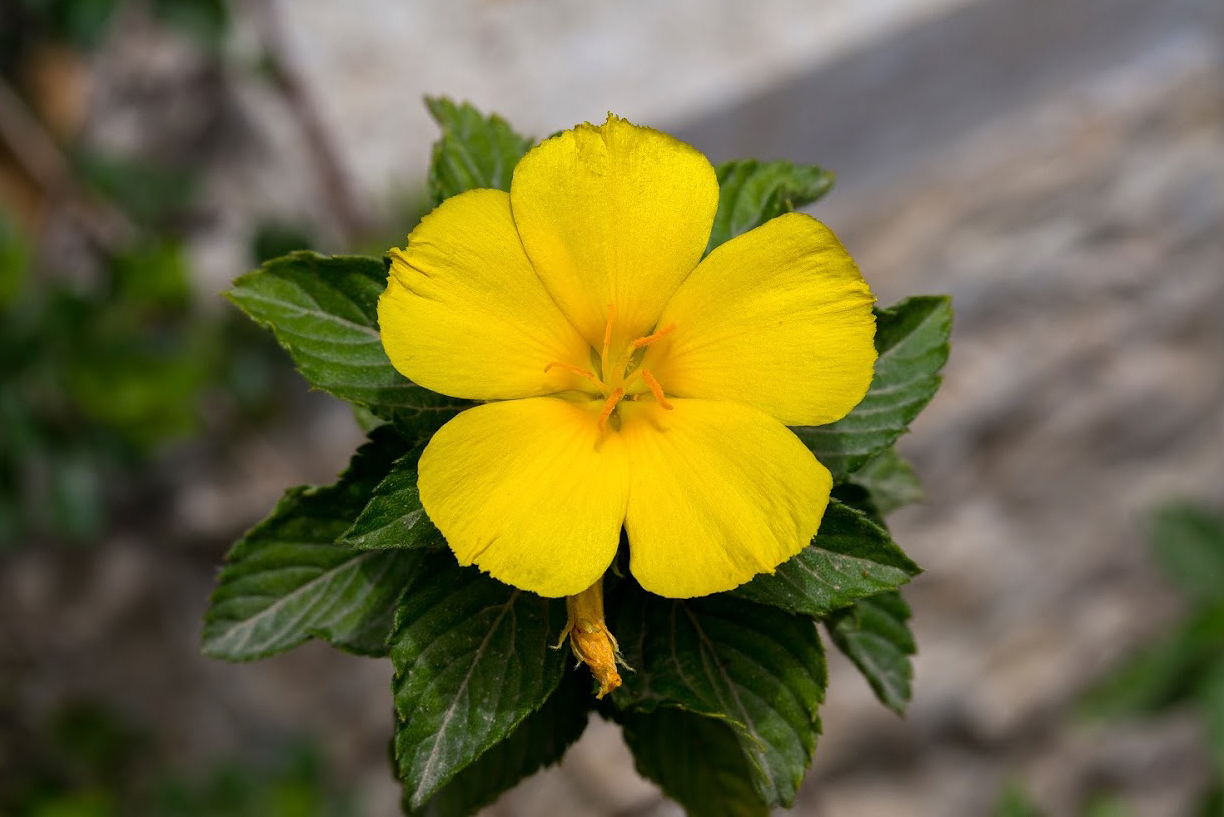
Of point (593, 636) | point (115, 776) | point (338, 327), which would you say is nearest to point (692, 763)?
point (593, 636)

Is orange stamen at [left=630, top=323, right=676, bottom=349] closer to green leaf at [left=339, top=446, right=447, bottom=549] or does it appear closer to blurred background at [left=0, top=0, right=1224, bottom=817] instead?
green leaf at [left=339, top=446, right=447, bottom=549]

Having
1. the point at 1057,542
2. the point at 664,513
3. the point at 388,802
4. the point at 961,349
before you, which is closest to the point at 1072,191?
the point at 961,349

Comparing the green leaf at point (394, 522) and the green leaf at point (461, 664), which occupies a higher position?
the green leaf at point (394, 522)

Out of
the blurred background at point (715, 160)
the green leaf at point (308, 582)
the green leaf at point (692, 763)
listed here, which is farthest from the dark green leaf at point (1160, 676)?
the green leaf at point (308, 582)

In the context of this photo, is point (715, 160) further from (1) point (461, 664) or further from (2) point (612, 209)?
(1) point (461, 664)

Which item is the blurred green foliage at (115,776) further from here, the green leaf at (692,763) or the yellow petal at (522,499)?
the yellow petal at (522,499)

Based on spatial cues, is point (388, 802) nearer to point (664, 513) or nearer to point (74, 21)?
point (74, 21)
